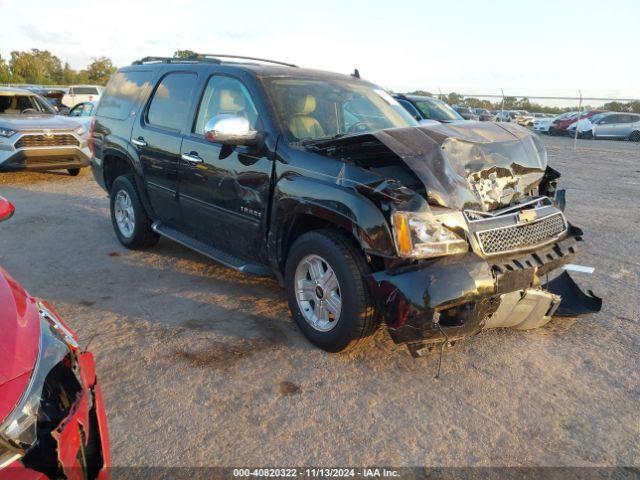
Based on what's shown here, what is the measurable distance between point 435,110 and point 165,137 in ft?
32.3

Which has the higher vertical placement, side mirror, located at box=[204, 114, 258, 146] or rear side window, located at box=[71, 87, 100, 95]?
rear side window, located at box=[71, 87, 100, 95]

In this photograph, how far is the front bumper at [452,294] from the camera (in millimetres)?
2986

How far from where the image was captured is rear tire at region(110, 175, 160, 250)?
A: 18.7ft

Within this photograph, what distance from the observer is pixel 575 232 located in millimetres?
3896

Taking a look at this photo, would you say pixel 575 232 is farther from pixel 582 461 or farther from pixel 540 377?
pixel 582 461

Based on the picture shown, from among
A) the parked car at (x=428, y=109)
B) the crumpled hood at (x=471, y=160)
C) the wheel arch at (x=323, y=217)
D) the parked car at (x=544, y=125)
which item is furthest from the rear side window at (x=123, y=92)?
the parked car at (x=544, y=125)

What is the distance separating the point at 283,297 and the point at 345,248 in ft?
4.71

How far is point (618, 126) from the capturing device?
2447cm

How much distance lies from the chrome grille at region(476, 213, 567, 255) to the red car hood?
240 centimetres

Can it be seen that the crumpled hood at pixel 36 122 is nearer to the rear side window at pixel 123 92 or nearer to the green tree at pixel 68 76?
the rear side window at pixel 123 92

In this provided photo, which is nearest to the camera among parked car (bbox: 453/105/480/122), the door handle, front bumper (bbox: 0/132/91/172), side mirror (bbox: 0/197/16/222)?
side mirror (bbox: 0/197/16/222)

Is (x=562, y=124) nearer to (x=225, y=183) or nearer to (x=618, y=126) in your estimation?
(x=618, y=126)

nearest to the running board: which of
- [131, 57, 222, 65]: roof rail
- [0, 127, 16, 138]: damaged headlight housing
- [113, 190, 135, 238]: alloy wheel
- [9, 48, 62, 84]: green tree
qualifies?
[113, 190, 135, 238]: alloy wheel

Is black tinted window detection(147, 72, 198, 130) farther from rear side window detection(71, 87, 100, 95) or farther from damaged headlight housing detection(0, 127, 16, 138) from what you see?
rear side window detection(71, 87, 100, 95)
